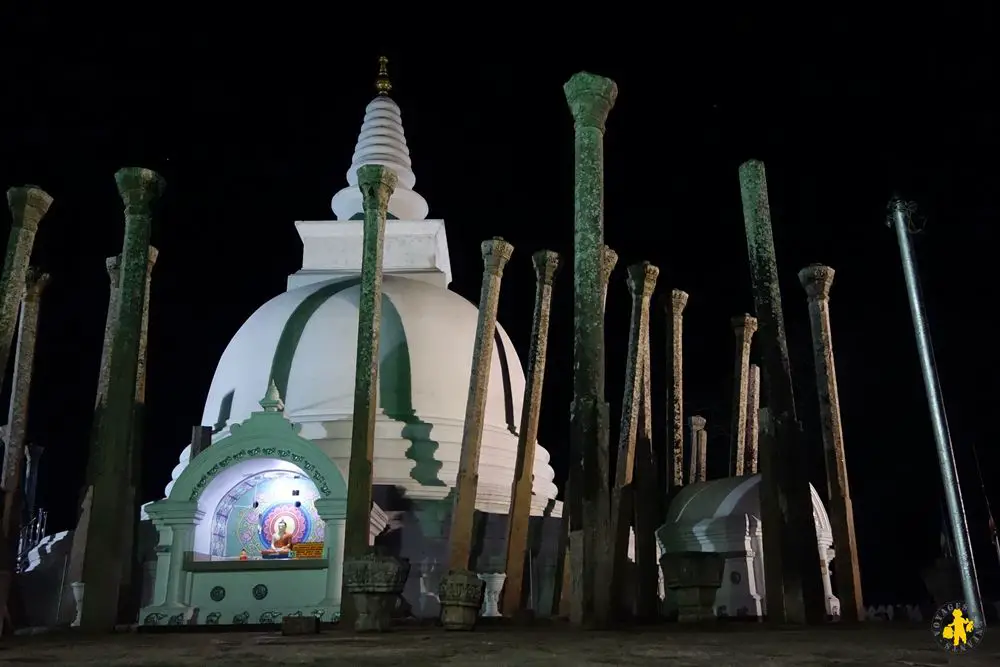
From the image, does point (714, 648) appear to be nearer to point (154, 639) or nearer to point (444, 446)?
point (154, 639)

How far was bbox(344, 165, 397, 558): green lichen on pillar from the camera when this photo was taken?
14.5 m

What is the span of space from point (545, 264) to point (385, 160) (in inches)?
444

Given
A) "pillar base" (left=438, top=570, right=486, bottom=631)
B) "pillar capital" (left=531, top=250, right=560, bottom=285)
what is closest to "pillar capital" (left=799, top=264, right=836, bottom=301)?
"pillar capital" (left=531, top=250, right=560, bottom=285)

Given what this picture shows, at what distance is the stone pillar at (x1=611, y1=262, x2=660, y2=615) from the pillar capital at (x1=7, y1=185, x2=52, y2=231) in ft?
35.5

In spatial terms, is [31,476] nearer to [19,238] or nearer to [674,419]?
[19,238]

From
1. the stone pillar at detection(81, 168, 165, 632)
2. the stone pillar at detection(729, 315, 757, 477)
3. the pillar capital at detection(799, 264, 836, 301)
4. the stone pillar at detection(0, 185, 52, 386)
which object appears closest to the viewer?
the stone pillar at detection(81, 168, 165, 632)

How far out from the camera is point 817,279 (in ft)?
55.6

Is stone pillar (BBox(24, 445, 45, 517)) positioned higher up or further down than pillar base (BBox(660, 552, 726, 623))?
higher up

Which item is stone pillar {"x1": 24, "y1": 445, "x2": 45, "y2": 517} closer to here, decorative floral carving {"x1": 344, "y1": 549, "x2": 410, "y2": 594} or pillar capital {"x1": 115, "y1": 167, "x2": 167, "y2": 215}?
pillar capital {"x1": 115, "y1": 167, "x2": 167, "y2": 215}

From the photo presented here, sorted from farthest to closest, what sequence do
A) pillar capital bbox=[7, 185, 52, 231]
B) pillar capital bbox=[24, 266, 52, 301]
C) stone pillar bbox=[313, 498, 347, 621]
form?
pillar capital bbox=[24, 266, 52, 301] → stone pillar bbox=[313, 498, 347, 621] → pillar capital bbox=[7, 185, 52, 231]

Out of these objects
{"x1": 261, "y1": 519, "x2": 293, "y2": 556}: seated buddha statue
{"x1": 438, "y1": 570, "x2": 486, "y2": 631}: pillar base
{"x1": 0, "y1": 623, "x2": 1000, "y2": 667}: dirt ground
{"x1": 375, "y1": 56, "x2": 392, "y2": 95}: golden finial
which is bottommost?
{"x1": 0, "y1": 623, "x2": 1000, "y2": 667}: dirt ground

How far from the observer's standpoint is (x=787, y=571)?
479 inches

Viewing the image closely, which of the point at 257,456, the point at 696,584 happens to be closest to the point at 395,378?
the point at 257,456

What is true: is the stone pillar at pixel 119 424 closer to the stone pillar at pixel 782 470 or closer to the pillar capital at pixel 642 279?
the stone pillar at pixel 782 470
